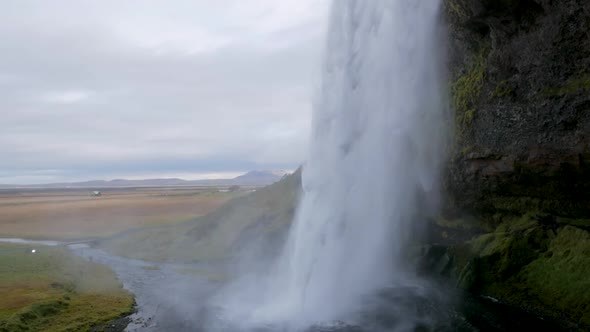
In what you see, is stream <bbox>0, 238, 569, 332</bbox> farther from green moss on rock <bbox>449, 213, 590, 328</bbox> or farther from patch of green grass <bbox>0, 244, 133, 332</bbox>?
patch of green grass <bbox>0, 244, 133, 332</bbox>

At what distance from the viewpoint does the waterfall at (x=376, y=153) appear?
30.8 metres

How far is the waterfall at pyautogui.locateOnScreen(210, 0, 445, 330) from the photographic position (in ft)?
101

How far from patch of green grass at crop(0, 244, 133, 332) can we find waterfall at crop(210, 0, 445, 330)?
1055cm

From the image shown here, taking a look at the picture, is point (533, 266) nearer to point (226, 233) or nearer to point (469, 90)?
point (469, 90)

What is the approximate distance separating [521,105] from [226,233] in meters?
38.8

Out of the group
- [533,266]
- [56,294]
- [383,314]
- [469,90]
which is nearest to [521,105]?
[469,90]

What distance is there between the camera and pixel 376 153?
107 feet

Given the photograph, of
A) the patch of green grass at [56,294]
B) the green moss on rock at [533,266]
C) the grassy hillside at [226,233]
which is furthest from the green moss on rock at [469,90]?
the patch of green grass at [56,294]

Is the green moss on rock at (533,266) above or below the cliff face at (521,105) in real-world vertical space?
below

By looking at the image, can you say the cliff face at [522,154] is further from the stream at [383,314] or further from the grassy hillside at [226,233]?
the grassy hillside at [226,233]

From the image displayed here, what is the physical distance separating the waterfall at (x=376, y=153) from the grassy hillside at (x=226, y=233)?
14.4 m

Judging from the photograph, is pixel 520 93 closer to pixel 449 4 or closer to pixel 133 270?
pixel 449 4

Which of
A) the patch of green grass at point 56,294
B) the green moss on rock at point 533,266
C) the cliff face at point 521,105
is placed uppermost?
the cliff face at point 521,105

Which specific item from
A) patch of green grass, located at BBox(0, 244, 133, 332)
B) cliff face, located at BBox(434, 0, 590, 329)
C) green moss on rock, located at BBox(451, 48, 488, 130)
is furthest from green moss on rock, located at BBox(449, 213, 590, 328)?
patch of green grass, located at BBox(0, 244, 133, 332)
